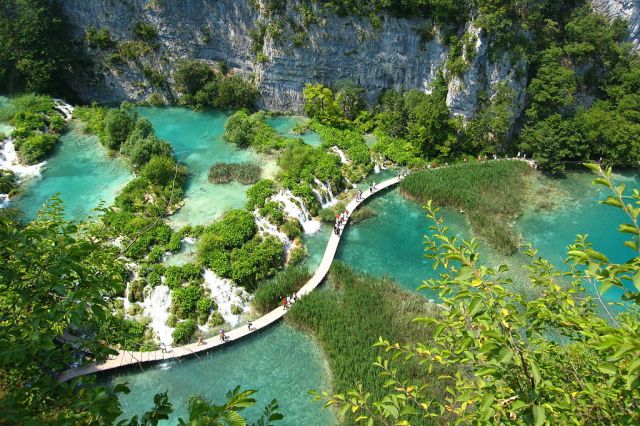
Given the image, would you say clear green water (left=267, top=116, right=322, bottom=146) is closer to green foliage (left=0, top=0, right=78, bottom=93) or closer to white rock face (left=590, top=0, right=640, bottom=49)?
green foliage (left=0, top=0, right=78, bottom=93)

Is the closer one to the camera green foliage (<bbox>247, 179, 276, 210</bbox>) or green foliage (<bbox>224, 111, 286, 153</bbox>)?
green foliage (<bbox>247, 179, 276, 210</bbox>)

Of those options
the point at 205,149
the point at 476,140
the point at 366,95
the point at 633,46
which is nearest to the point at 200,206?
the point at 205,149

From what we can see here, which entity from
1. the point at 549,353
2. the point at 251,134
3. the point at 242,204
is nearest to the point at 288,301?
the point at 242,204

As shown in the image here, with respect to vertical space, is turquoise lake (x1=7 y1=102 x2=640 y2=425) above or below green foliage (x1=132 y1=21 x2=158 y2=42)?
below

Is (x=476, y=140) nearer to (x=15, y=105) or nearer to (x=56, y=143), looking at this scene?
(x=56, y=143)

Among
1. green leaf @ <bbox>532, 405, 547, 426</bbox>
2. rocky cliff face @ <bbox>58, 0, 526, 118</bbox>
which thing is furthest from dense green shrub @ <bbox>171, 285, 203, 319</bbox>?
rocky cliff face @ <bbox>58, 0, 526, 118</bbox>

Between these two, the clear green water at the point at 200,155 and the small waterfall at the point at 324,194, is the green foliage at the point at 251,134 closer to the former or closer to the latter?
the clear green water at the point at 200,155

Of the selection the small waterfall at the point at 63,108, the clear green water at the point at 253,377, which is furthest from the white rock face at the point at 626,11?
the small waterfall at the point at 63,108
